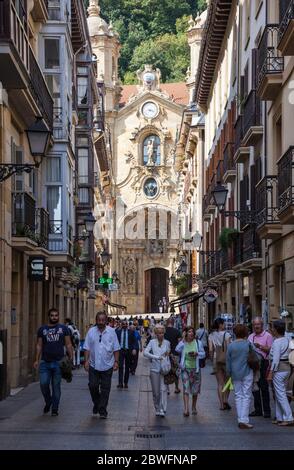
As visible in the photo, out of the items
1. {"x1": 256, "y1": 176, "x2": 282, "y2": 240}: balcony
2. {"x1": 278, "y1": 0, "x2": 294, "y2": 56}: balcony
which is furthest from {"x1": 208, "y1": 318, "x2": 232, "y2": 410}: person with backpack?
{"x1": 278, "y1": 0, "x2": 294, "y2": 56}: balcony

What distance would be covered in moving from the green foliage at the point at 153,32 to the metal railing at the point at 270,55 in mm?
112676

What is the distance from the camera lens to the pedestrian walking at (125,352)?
25.8 meters

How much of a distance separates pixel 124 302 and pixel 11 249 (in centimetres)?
8015

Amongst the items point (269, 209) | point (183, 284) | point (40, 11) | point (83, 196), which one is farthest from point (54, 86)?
point (183, 284)

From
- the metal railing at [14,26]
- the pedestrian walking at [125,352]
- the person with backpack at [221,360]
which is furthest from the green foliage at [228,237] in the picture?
the person with backpack at [221,360]

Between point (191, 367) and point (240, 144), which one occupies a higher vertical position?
point (240, 144)

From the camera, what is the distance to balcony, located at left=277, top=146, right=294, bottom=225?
17.5 meters

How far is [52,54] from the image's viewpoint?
1224 inches

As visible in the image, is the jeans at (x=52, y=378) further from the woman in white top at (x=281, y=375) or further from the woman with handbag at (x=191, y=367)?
the woman in white top at (x=281, y=375)

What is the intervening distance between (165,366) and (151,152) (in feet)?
290

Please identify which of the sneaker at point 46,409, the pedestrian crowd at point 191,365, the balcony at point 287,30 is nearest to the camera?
the pedestrian crowd at point 191,365

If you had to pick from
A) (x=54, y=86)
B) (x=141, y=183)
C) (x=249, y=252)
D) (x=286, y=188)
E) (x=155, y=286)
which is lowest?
(x=249, y=252)

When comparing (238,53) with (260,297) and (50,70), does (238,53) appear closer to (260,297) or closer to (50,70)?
(50,70)

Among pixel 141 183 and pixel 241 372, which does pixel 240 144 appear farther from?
pixel 141 183
